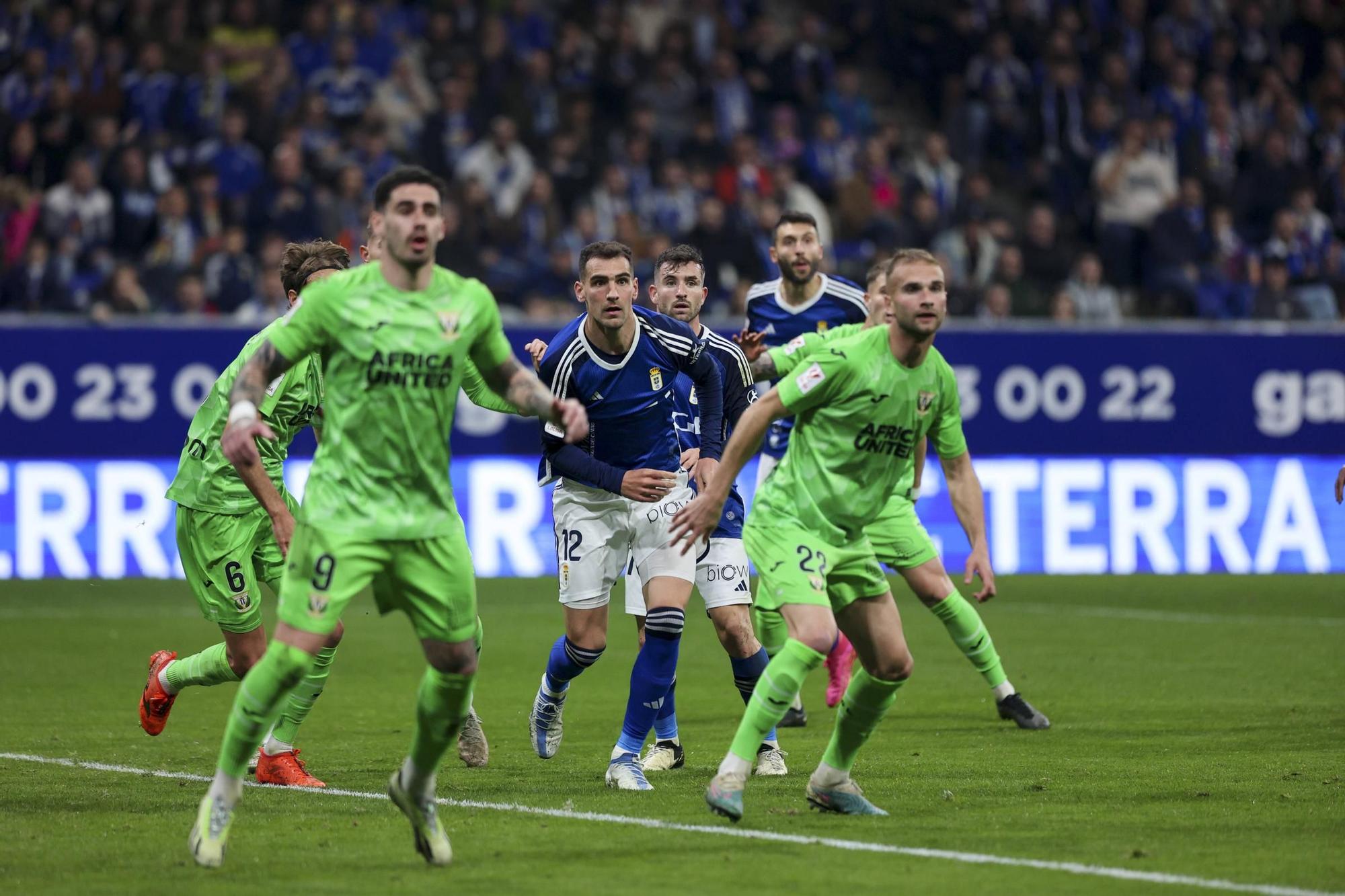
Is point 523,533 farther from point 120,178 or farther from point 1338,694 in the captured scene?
point 1338,694

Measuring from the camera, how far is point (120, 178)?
19844 mm

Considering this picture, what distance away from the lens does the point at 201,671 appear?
8.88 m

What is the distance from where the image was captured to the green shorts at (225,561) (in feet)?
28.2

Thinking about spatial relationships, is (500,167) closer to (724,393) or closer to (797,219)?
(797,219)

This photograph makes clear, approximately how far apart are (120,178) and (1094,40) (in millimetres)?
12419

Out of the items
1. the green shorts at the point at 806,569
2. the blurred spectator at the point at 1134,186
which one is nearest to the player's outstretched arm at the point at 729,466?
the green shorts at the point at 806,569

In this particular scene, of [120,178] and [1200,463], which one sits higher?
[120,178]

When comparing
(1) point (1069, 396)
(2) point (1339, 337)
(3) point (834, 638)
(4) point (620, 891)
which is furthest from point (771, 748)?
(2) point (1339, 337)

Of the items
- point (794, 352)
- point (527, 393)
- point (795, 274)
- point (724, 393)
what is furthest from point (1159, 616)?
point (527, 393)

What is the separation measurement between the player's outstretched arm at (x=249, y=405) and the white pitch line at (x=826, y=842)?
1.93 meters

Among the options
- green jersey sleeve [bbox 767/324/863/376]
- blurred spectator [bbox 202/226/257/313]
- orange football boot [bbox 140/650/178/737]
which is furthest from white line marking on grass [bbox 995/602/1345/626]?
orange football boot [bbox 140/650/178/737]

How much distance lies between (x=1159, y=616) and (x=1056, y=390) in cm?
372

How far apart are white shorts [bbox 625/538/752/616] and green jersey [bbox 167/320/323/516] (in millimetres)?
1694

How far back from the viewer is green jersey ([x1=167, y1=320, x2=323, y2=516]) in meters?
8.59
